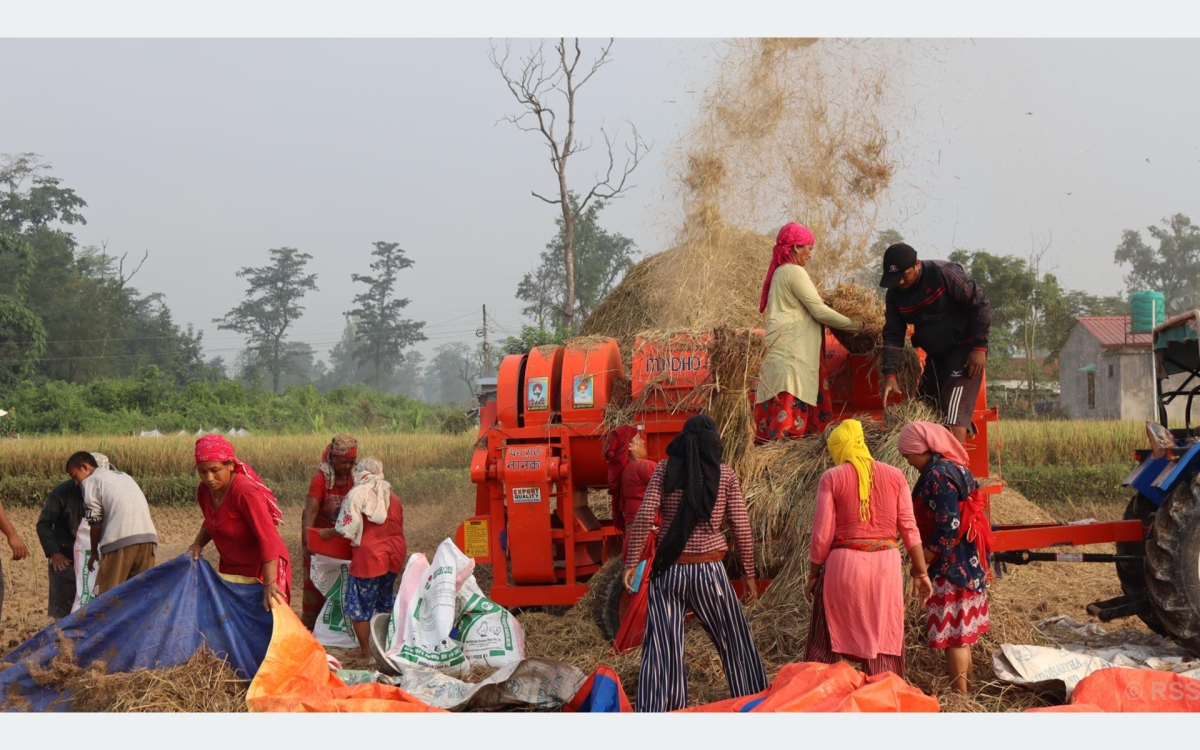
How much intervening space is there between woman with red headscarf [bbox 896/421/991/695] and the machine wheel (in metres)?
2.15

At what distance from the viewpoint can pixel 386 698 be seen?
4684mm

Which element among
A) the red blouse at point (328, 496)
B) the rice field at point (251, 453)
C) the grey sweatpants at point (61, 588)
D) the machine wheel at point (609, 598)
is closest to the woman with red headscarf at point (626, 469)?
the machine wheel at point (609, 598)

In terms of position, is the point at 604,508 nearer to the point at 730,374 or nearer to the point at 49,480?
the point at 730,374

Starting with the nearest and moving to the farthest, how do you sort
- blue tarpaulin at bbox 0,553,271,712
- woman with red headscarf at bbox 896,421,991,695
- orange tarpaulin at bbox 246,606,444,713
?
orange tarpaulin at bbox 246,606,444,713, woman with red headscarf at bbox 896,421,991,695, blue tarpaulin at bbox 0,553,271,712

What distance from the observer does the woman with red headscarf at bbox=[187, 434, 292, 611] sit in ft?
16.9

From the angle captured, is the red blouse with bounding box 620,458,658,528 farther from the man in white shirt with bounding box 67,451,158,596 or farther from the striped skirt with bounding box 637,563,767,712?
the man in white shirt with bounding box 67,451,158,596

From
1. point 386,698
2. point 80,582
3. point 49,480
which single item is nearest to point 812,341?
point 386,698

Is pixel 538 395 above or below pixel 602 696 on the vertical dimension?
above

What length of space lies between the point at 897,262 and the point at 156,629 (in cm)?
465

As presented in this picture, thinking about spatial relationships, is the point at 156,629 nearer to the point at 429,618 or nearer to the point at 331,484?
the point at 429,618

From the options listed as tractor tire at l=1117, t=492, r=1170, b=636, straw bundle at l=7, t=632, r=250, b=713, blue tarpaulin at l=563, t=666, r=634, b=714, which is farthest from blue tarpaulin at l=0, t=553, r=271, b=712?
tractor tire at l=1117, t=492, r=1170, b=636

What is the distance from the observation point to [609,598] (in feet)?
21.7

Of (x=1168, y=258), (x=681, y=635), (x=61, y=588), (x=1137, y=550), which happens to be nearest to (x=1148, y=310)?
(x=1137, y=550)

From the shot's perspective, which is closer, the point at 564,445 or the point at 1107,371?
the point at 564,445
